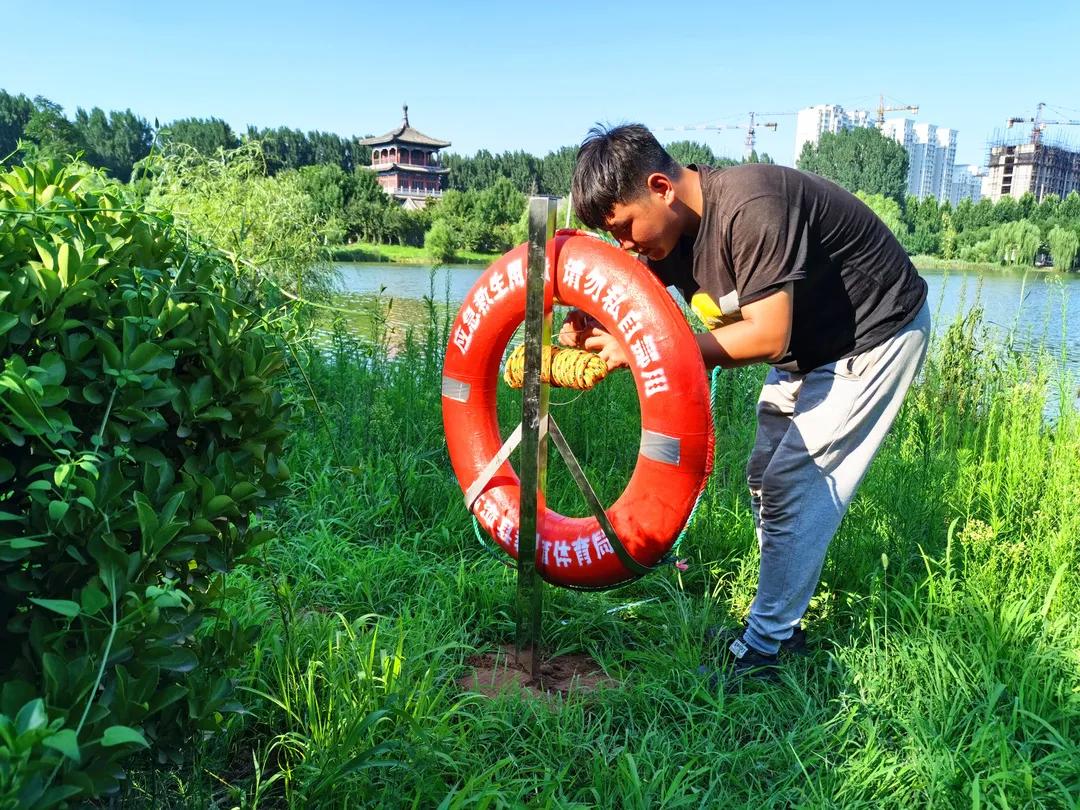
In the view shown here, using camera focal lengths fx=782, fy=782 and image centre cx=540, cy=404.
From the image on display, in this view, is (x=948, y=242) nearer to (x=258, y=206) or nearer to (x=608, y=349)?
(x=608, y=349)

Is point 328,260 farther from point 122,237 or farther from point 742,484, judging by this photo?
point 122,237

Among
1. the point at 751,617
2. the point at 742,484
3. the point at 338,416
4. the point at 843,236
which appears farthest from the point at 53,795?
the point at 338,416

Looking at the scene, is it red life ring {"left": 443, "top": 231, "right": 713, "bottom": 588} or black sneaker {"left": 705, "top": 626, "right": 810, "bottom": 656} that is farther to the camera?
black sneaker {"left": 705, "top": 626, "right": 810, "bottom": 656}

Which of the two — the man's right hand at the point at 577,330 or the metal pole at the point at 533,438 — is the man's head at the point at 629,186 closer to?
the metal pole at the point at 533,438

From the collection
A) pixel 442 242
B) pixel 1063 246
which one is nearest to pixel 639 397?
pixel 1063 246

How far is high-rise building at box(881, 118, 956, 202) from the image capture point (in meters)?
130

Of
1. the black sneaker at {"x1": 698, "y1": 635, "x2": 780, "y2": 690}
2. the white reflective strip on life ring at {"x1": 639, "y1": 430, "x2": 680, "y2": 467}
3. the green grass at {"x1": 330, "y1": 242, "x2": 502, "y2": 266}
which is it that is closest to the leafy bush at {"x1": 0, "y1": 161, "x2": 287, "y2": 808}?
the white reflective strip on life ring at {"x1": 639, "y1": 430, "x2": 680, "y2": 467}

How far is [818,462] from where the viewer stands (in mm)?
2115

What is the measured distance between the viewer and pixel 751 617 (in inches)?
87.2

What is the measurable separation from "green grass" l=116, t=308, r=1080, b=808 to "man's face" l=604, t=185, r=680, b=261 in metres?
1.08

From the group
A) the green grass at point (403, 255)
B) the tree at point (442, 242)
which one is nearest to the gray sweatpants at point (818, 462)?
the green grass at point (403, 255)

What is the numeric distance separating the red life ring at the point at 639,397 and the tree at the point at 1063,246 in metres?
20.8

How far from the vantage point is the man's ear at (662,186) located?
6.41 feet

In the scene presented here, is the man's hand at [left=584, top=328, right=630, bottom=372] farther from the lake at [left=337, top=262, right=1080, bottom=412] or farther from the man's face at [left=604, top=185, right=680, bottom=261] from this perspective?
the lake at [left=337, top=262, right=1080, bottom=412]
